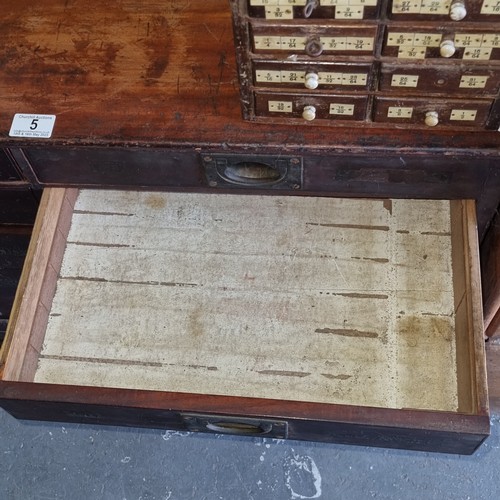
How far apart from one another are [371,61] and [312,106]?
0.13 meters

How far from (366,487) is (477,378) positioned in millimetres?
440

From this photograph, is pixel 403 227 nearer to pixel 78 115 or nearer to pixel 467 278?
pixel 467 278

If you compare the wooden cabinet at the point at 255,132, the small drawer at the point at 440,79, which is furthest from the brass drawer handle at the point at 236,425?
the small drawer at the point at 440,79

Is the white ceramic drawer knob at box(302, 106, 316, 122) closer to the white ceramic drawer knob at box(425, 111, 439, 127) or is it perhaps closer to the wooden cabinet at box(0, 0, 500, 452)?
the wooden cabinet at box(0, 0, 500, 452)

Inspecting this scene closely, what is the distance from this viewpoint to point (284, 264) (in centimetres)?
130

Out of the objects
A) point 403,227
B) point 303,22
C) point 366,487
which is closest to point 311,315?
point 403,227

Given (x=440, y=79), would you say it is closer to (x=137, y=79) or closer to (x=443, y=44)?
(x=443, y=44)

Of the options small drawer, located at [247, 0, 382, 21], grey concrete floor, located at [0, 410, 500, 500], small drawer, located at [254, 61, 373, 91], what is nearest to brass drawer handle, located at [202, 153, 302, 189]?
small drawer, located at [254, 61, 373, 91]

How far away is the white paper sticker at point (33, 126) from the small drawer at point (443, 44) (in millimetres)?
552

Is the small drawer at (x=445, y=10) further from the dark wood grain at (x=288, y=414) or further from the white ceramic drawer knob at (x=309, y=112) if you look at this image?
the dark wood grain at (x=288, y=414)

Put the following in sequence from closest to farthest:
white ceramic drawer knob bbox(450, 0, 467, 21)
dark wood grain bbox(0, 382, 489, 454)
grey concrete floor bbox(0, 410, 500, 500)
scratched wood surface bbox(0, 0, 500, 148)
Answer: white ceramic drawer knob bbox(450, 0, 467, 21) < dark wood grain bbox(0, 382, 489, 454) < scratched wood surface bbox(0, 0, 500, 148) < grey concrete floor bbox(0, 410, 500, 500)

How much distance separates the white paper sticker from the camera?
1153 millimetres

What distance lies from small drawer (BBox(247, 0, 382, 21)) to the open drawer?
0.44 metres

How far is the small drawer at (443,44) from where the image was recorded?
934mm
